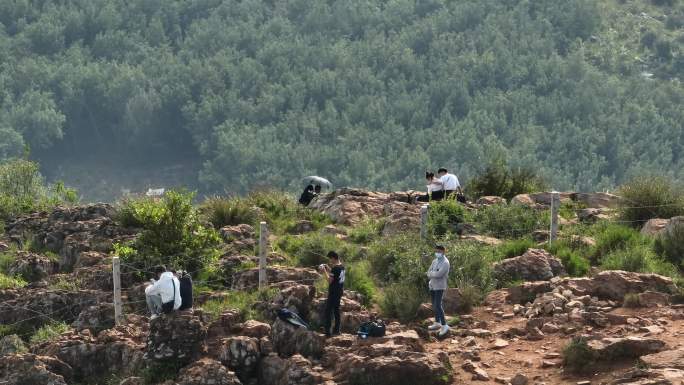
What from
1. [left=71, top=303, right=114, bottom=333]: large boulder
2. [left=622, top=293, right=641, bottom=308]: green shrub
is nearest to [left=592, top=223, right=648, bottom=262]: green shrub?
[left=622, top=293, right=641, bottom=308]: green shrub

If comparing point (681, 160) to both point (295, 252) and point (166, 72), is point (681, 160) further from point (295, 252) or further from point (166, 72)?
point (295, 252)

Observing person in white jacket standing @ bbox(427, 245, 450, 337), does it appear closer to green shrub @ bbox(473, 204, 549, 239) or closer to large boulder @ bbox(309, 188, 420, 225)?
green shrub @ bbox(473, 204, 549, 239)

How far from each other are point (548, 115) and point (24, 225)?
4961 inches

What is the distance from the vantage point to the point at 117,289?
25719 millimetres

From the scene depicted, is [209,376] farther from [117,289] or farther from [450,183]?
[450,183]

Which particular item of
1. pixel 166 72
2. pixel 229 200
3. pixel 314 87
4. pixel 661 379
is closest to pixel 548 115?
pixel 314 87

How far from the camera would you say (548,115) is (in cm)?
15625

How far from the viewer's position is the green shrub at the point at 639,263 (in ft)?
86.7

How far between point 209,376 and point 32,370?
117 inches

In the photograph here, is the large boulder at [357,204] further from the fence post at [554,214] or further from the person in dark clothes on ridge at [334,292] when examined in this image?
the person in dark clothes on ridge at [334,292]

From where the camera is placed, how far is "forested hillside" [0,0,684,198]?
14938cm

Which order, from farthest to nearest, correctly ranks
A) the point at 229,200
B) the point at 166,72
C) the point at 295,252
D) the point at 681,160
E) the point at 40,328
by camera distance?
the point at 166,72 → the point at 681,160 → the point at 229,200 → the point at 295,252 → the point at 40,328

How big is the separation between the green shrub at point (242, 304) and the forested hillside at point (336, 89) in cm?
10811

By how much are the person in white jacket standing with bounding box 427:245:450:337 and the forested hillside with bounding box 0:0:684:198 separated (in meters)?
110
